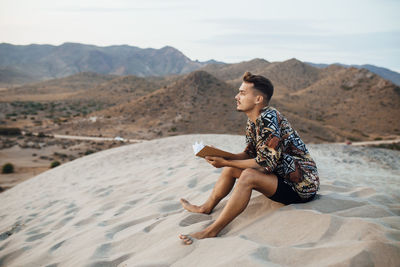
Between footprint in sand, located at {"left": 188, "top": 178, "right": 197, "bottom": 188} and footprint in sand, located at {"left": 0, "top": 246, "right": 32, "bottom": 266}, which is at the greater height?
footprint in sand, located at {"left": 188, "top": 178, "right": 197, "bottom": 188}

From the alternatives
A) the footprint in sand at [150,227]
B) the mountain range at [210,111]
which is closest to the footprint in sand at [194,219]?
the footprint in sand at [150,227]

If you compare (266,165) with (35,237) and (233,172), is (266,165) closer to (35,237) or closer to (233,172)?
(233,172)

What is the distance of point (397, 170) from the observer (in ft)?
26.3

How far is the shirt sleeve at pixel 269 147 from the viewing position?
2.45 meters

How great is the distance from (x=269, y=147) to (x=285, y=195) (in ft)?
1.77

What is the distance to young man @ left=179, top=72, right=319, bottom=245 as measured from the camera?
2496 millimetres

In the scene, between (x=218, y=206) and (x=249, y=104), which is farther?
(x=218, y=206)

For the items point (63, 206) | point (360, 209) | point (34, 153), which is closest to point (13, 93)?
point (34, 153)

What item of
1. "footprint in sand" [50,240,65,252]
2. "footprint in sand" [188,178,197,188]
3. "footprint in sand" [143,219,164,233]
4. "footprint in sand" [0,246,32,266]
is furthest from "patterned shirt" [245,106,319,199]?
"footprint in sand" [0,246,32,266]

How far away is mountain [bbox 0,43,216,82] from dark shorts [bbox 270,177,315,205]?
5656 inches

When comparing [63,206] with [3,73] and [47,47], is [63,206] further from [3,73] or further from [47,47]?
[47,47]

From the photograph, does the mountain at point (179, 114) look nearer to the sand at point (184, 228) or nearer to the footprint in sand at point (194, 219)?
the sand at point (184, 228)

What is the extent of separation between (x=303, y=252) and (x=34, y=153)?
15.4m

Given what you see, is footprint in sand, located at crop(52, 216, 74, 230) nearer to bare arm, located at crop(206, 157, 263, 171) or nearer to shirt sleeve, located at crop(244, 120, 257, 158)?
bare arm, located at crop(206, 157, 263, 171)
